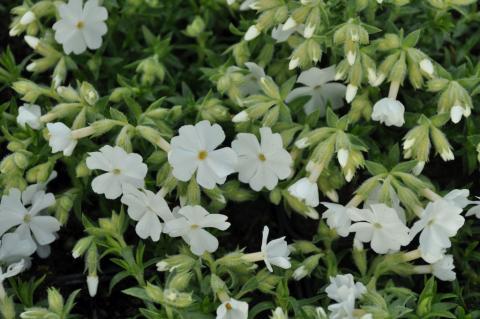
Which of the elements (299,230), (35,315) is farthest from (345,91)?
(35,315)

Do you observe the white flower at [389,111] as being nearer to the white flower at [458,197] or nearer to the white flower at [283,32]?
the white flower at [458,197]

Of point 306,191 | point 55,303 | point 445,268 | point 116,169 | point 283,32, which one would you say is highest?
point 283,32

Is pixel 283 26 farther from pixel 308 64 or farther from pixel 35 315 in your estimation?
pixel 35 315

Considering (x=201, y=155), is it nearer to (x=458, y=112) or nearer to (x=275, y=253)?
(x=275, y=253)

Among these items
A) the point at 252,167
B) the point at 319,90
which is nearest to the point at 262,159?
the point at 252,167

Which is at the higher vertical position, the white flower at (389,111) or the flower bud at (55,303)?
the white flower at (389,111)

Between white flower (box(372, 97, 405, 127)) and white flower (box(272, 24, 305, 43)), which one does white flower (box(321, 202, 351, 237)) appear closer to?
white flower (box(372, 97, 405, 127))

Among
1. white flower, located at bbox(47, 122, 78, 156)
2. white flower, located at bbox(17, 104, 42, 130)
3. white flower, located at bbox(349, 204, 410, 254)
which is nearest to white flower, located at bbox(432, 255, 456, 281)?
white flower, located at bbox(349, 204, 410, 254)

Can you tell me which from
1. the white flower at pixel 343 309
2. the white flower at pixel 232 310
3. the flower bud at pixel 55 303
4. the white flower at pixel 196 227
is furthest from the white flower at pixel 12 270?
the white flower at pixel 343 309
